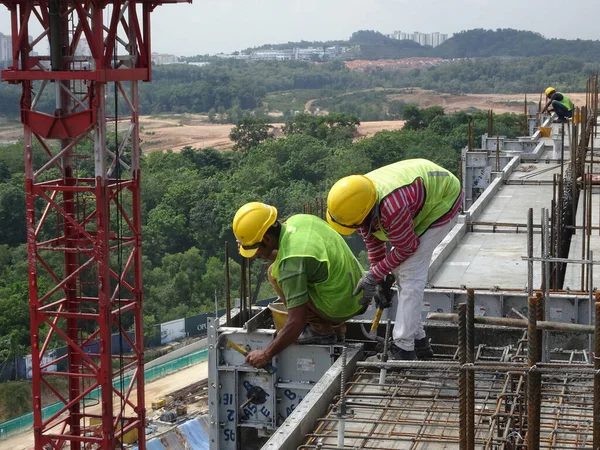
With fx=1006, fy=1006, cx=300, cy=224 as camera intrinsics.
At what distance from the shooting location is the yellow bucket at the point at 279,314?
10156mm

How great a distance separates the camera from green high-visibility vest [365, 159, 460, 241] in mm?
8883

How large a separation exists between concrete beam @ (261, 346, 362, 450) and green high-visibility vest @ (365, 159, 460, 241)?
50.6 inches

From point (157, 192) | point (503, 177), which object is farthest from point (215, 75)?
point (503, 177)

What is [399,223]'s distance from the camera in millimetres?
8672

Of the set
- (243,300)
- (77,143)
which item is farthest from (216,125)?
(243,300)

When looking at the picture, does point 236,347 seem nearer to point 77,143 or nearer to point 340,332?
point 340,332

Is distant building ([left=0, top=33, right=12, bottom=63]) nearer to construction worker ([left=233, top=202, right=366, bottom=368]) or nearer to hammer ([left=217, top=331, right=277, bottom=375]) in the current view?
hammer ([left=217, top=331, right=277, bottom=375])

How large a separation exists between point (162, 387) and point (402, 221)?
27.9 metres

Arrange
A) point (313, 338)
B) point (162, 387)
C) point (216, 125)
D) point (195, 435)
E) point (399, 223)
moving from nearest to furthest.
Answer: point (399, 223) < point (313, 338) < point (195, 435) < point (162, 387) < point (216, 125)

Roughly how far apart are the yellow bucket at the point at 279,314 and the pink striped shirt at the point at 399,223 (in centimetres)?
149

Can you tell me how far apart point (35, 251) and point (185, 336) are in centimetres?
2365

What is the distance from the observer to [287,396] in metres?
10.4

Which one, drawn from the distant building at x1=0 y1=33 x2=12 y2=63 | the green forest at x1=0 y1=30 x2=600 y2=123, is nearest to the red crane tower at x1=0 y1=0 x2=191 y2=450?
the green forest at x1=0 y1=30 x2=600 y2=123

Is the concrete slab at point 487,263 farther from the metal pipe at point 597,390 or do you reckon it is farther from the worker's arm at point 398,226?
the metal pipe at point 597,390
